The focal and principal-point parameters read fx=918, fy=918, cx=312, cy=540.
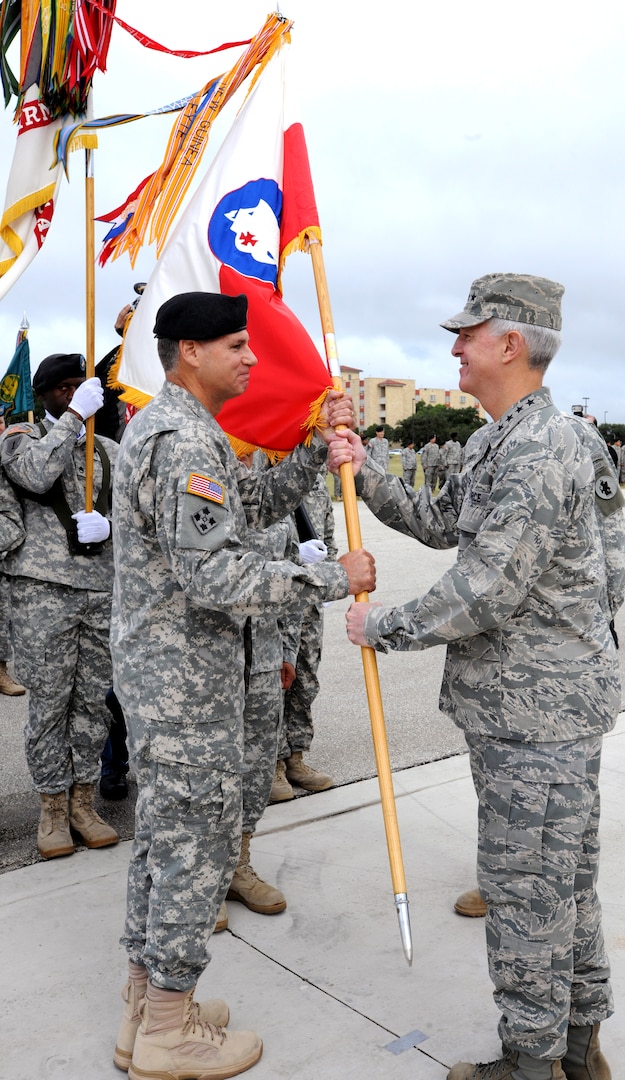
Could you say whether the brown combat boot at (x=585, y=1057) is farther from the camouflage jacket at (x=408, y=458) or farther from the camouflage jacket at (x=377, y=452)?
the camouflage jacket at (x=408, y=458)

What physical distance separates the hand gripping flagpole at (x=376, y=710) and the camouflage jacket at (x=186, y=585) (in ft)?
0.94

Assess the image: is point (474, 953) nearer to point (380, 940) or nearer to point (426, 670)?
point (380, 940)

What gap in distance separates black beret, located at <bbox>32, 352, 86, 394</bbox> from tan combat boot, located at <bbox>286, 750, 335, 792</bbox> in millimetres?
2205

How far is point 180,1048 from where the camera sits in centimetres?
257

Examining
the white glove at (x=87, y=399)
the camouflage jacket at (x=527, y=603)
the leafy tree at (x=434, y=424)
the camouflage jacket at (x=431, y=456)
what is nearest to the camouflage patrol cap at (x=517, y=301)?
the camouflage jacket at (x=527, y=603)

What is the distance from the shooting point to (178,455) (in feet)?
7.96

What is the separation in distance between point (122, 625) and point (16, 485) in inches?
68.6

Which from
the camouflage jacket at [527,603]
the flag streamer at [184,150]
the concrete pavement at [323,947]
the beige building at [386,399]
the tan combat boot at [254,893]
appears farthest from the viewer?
the beige building at [386,399]

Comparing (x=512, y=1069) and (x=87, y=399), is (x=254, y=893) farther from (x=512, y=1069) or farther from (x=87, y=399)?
(x=87, y=399)

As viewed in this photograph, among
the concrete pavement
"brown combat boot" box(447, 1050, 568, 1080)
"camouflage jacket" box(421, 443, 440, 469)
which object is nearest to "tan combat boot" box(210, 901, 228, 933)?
the concrete pavement

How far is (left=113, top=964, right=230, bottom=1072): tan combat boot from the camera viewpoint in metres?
2.62

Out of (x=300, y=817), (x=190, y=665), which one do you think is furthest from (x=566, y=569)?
(x=300, y=817)

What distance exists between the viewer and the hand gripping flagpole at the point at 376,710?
2.56m

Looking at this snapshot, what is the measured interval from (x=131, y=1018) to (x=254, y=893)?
0.90 metres
